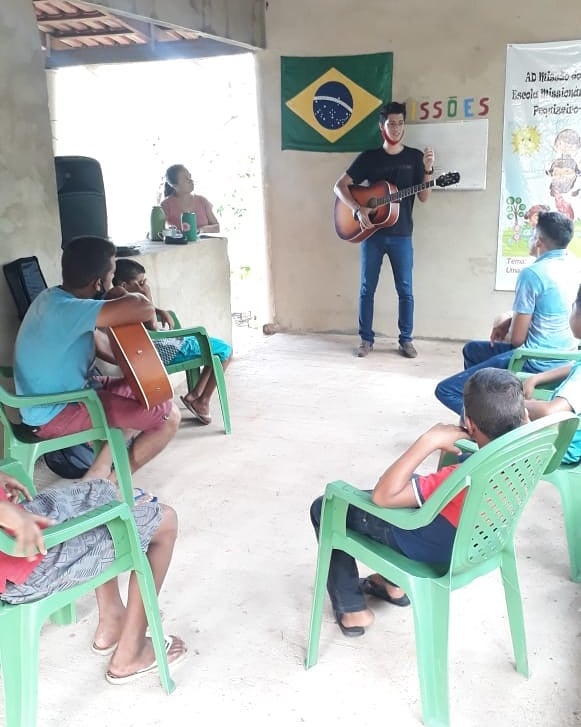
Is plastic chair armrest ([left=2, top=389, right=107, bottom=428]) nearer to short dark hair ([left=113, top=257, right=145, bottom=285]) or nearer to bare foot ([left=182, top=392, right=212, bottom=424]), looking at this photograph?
short dark hair ([left=113, top=257, right=145, bottom=285])

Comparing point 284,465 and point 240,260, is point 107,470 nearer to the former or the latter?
point 284,465

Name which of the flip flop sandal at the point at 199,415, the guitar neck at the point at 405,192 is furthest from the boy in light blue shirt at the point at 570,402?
the guitar neck at the point at 405,192

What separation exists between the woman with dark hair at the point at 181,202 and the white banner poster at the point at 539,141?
201cm

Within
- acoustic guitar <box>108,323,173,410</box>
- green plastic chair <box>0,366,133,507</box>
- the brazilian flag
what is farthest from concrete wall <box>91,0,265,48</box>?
green plastic chair <box>0,366,133,507</box>

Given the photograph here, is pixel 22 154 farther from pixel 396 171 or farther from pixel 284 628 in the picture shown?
pixel 396 171

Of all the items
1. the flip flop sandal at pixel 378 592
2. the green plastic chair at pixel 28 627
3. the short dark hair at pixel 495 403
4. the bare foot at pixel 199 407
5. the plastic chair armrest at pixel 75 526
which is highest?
the short dark hair at pixel 495 403

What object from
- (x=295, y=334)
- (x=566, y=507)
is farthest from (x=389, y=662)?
(x=295, y=334)

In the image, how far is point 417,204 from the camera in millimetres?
5090

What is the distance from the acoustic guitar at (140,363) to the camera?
2.64 meters

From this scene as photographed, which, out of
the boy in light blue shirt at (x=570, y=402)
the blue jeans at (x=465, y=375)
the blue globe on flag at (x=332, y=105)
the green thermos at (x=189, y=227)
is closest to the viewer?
the boy in light blue shirt at (x=570, y=402)

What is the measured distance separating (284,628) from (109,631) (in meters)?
0.48

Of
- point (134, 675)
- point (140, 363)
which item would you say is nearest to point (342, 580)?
point (134, 675)

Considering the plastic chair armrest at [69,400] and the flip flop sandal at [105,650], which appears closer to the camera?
the flip flop sandal at [105,650]

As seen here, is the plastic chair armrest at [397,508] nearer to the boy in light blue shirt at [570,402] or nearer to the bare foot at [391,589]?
the bare foot at [391,589]
